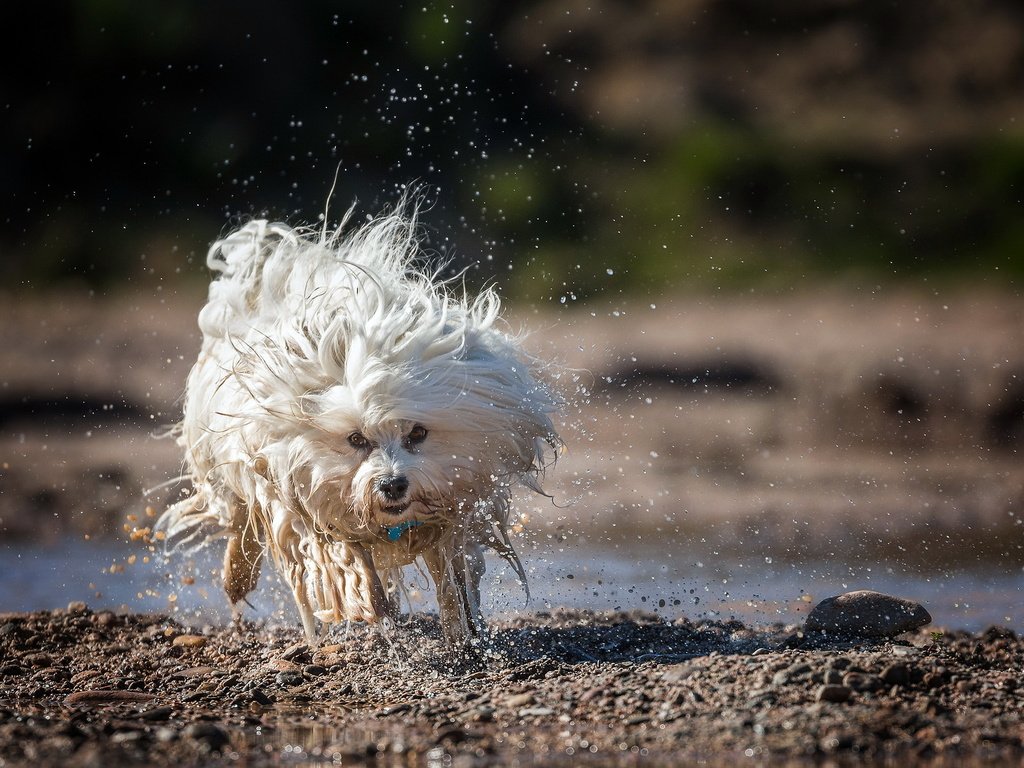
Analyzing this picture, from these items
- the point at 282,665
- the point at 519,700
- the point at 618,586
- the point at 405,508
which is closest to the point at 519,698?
the point at 519,700

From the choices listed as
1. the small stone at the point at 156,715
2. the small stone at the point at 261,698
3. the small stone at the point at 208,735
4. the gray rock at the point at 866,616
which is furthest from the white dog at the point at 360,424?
the gray rock at the point at 866,616

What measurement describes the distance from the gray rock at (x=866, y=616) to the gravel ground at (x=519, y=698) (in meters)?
0.08

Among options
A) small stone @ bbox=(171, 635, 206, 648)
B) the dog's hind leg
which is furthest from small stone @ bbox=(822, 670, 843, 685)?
small stone @ bbox=(171, 635, 206, 648)

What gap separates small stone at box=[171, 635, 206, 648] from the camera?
236 inches

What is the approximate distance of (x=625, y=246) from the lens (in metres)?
17.9

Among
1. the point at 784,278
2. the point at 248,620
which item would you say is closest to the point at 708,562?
the point at 248,620

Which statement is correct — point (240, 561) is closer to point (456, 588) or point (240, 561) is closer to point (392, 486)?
point (456, 588)

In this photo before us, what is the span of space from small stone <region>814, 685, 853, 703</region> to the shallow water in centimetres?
183

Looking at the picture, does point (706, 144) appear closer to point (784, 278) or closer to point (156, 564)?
point (784, 278)

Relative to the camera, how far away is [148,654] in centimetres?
589

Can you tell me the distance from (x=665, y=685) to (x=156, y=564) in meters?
3.90

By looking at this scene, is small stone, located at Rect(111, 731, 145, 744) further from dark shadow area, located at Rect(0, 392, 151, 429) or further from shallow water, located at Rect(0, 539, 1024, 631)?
dark shadow area, located at Rect(0, 392, 151, 429)

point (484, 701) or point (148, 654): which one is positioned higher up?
point (148, 654)

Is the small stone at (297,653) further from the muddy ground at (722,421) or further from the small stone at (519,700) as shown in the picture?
the muddy ground at (722,421)
